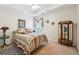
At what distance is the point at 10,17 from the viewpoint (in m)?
1.56

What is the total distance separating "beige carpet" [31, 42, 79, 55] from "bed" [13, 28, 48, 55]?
0.28 ft

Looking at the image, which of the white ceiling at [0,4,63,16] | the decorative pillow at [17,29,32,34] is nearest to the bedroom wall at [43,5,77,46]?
the white ceiling at [0,4,63,16]

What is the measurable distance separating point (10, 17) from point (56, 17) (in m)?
0.80

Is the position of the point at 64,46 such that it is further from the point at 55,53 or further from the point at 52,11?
the point at 52,11

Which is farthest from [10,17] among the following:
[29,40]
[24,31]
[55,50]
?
[55,50]

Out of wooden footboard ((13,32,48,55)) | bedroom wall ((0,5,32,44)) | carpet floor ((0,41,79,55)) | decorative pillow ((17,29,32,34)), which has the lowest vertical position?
carpet floor ((0,41,79,55))

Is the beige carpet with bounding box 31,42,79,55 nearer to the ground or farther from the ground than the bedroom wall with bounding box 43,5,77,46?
nearer to the ground

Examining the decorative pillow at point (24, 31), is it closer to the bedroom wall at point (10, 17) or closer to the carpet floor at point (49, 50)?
the bedroom wall at point (10, 17)

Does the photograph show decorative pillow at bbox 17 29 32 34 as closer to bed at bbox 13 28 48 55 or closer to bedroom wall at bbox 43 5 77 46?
bed at bbox 13 28 48 55

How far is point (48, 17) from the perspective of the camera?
1605mm

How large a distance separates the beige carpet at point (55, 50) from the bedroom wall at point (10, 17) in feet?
1.69

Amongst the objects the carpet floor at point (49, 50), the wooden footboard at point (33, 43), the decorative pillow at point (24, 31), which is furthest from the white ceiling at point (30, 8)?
the carpet floor at point (49, 50)

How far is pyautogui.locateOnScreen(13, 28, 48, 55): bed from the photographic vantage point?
4.86 feet

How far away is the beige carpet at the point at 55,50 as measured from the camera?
149cm
